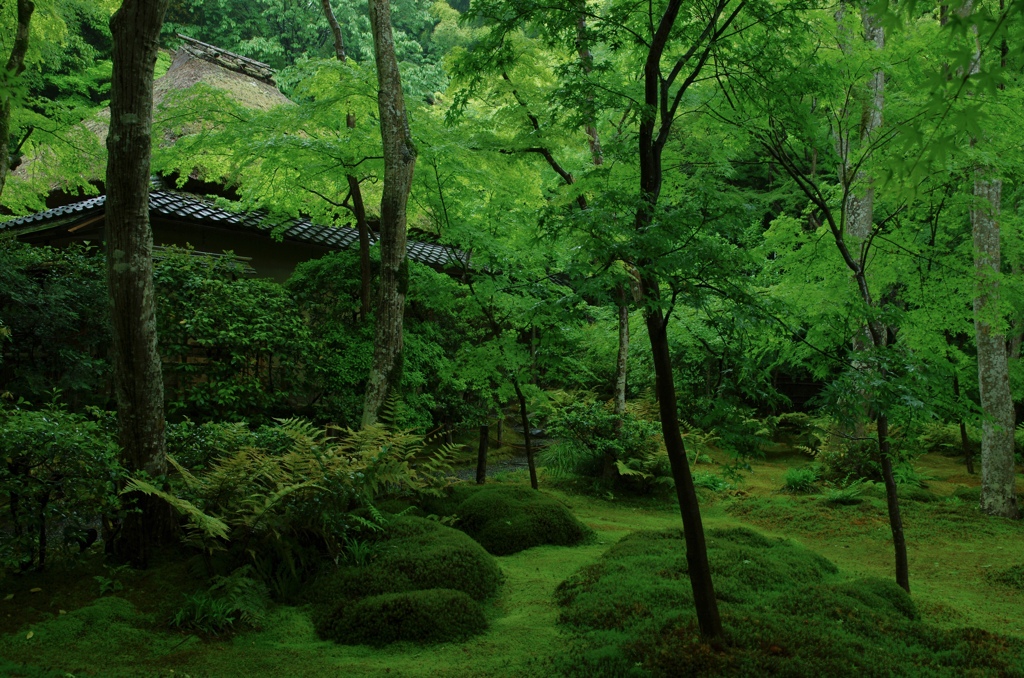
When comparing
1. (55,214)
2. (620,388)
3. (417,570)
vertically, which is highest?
(55,214)

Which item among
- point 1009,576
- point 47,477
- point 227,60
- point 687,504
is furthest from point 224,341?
point 227,60

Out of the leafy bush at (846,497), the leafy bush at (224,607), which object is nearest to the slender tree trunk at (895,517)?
the leafy bush at (224,607)

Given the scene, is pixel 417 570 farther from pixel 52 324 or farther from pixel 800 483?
pixel 800 483

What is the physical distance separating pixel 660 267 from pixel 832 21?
393 centimetres

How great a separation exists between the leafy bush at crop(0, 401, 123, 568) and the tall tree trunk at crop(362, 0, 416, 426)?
10.4 ft

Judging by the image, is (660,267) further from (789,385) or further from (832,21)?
(789,385)

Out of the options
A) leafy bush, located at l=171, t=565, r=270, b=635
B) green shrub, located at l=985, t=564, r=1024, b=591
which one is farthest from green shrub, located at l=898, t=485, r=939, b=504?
leafy bush, located at l=171, t=565, r=270, b=635

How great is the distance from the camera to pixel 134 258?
4699mm

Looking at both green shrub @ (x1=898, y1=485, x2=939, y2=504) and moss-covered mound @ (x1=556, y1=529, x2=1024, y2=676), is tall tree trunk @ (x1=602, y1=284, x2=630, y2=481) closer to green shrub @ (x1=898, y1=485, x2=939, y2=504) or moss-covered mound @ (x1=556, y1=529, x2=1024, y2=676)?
green shrub @ (x1=898, y1=485, x2=939, y2=504)

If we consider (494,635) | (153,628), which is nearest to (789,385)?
(494,635)

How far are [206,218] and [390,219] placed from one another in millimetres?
5869

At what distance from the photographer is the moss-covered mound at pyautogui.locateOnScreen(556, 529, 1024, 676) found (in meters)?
3.43

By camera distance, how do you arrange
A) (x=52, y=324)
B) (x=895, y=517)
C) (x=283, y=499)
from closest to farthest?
(x=283, y=499) → (x=895, y=517) → (x=52, y=324)

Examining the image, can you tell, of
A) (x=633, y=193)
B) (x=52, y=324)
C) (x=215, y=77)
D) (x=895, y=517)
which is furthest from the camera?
(x=215, y=77)
